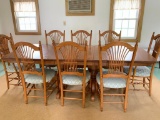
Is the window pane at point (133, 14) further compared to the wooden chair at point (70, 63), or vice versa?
the window pane at point (133, 14)

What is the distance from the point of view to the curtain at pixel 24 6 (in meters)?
3.87

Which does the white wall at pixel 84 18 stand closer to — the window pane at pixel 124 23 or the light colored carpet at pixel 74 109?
the window pane at pixel 124 23

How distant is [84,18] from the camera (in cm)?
388

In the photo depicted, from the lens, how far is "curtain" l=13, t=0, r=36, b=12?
152 inches

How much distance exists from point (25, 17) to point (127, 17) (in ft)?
9.51

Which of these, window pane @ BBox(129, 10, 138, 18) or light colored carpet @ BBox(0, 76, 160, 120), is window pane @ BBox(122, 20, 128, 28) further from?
light colored carpet @ BBox(0, 76, 160, 120)

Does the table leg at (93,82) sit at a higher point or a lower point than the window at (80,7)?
lower

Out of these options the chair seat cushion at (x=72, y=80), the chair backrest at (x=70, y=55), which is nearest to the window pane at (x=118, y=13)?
the chair backrest at (x=70, y=55)

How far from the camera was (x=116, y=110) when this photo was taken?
2.09m

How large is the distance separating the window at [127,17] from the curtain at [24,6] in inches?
85.1

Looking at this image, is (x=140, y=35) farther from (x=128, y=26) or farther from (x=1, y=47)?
(x=1, y=47)

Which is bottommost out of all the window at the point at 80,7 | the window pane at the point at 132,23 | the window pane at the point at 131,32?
the window pane at the point at 131,32

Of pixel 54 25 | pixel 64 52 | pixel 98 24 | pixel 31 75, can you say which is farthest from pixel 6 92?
pixel 98 24

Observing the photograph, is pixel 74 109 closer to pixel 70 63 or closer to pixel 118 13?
pixel 70 63
